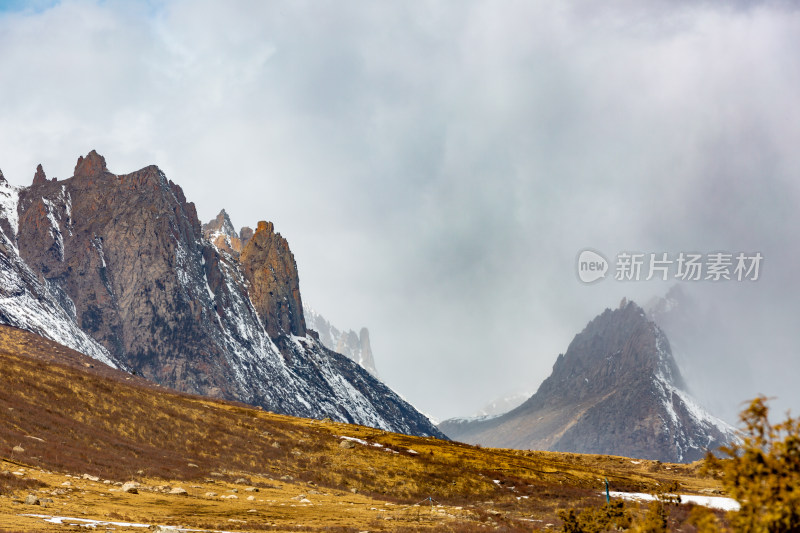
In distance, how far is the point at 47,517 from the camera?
29.5m

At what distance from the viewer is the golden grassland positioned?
128 ft

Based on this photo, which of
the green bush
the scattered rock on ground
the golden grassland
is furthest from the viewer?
the scattered rock on ground

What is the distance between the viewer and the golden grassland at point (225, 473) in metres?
39.0

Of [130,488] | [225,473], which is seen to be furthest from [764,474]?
[225,473]

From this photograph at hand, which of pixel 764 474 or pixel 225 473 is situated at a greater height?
pixel 764 474

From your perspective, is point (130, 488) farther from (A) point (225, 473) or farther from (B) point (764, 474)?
(B) point (764, 474)

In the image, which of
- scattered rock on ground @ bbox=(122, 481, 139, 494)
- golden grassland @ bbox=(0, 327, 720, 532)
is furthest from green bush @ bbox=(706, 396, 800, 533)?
scattered rock on ground @ bbox=(122, 481, 139, 494)

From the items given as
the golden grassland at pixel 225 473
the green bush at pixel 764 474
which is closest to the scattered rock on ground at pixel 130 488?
the golden grassland at pixel 225 473

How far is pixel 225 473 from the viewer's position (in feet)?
211

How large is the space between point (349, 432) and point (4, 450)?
72.9 metres

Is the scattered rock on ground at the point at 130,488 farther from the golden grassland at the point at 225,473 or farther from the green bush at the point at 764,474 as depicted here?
the green bush at the point at 764,474

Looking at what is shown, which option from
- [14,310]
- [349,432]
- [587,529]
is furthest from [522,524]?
[14,310]

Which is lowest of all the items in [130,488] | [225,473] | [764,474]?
[130,488]

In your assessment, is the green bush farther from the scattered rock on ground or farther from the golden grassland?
the scattered rock on ground
